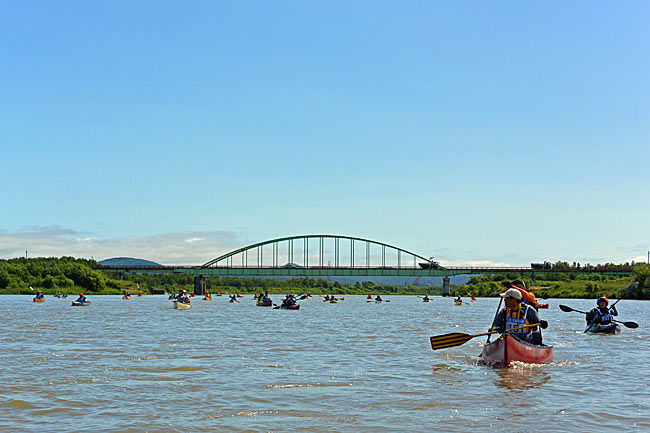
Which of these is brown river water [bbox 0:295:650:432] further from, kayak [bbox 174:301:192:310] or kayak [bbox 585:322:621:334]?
kayak [bbox 174:301:192:310]

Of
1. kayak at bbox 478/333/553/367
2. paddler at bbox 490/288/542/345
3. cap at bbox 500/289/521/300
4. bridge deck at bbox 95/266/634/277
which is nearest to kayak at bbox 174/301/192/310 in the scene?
kayak at bbox 478/333/553/367

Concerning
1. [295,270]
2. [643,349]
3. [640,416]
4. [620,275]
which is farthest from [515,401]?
[620,275]

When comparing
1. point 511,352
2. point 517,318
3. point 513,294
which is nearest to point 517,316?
point 517,318

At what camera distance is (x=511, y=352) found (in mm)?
19531

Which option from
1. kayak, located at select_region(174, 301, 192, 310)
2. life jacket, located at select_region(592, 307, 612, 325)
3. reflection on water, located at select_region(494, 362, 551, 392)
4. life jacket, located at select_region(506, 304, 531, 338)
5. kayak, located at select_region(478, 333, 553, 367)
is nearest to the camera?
reflection on water, located at select_region(494, 362, 551, 392)

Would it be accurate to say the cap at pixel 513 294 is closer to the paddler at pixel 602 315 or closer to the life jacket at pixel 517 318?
the life jacket at pixel 517 318

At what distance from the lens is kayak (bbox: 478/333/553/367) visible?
19453 mm

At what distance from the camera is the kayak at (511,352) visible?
19.5m

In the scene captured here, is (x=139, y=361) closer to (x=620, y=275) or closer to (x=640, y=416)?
→ (x=640, y=416)

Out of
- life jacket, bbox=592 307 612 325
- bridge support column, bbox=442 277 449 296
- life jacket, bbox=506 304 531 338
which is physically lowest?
bridge support column, bbox=442 277 449 296

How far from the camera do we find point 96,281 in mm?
148000

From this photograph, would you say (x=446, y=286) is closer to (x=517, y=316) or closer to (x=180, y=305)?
(x=180, y=305)

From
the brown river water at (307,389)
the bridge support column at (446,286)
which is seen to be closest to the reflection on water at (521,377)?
the brown river water at (307,389)

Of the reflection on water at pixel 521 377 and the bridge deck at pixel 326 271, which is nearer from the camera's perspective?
the reflection on water at pixel 521 377
